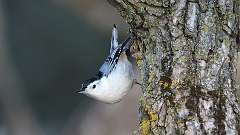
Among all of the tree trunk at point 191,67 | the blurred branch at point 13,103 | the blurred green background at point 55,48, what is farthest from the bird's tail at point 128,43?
the blurred green background at point 55,48

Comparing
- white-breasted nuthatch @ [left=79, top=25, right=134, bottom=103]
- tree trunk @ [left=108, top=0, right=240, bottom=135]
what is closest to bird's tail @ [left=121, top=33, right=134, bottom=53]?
white-breasted nuthatch @ [left=79, top=25, right=134, bottom=103]

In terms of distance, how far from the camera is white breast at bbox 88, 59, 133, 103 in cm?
489

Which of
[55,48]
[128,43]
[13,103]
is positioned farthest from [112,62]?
[55,48]

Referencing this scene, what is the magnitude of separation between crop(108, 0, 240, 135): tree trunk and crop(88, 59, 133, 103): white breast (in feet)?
4.07

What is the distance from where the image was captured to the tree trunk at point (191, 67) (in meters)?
3.47

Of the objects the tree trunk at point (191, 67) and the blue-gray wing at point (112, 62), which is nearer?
the tree trunk at point (191, 67)

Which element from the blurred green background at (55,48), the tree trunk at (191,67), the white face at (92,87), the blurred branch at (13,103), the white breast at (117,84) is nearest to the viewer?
the tree trunk at (191,67)

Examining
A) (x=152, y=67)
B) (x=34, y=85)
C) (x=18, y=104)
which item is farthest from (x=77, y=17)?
(x=152, y=67)

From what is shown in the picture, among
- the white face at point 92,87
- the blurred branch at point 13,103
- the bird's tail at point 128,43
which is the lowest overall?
the blurred branch at point 13,103

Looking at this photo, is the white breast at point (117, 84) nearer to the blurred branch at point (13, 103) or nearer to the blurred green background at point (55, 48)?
the blurred branch at point (13, 103)

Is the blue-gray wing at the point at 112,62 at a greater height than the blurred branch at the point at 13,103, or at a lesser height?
greater

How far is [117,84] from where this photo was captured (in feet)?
16.1

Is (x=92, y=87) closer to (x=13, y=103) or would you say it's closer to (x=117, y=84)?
(x=117, y=84)

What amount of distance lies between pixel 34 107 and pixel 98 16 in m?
1.67
